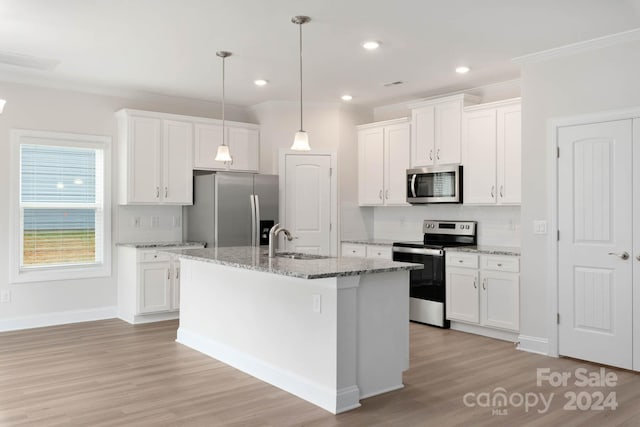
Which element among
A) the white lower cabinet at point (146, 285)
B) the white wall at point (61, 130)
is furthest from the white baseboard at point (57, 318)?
the white lower cabinet at point (146, 285)

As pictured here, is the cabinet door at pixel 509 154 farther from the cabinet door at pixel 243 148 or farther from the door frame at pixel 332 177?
the cabinet door at pixel 243 148

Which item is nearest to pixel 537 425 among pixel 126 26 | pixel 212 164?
pixel 126 26

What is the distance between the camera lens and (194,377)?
4027 mm

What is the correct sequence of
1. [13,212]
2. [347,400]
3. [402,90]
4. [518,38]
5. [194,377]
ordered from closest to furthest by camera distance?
[347,400], [194,377], [518,38], [13,212], [402,90]

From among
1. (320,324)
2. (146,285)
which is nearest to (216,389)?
(320,324)

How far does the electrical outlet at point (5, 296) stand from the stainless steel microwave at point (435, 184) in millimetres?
4475

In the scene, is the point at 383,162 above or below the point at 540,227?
above

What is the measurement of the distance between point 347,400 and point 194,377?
4.25 ft

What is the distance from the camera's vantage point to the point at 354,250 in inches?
265

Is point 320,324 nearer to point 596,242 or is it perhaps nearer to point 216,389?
point 216,389

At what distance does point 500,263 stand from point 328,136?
2.82 metres

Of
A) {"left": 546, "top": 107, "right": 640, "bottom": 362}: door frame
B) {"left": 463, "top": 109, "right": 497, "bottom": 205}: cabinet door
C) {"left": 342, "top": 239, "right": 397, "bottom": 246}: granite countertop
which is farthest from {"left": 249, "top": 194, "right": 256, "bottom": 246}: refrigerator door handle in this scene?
{"left": 546, "top": 107, "right": 640, "bottom": 362}: door frame

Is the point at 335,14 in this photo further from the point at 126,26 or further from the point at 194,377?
the point at 194,377

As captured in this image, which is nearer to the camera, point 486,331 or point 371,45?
point 371,45
